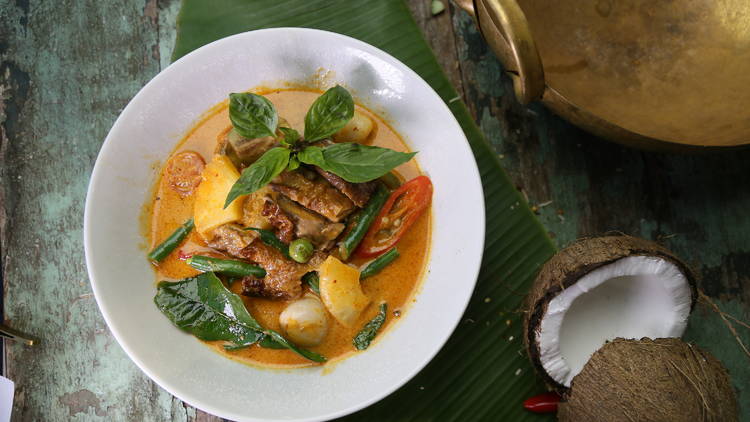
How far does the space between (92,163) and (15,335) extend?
1.03 meters

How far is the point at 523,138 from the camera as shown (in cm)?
410

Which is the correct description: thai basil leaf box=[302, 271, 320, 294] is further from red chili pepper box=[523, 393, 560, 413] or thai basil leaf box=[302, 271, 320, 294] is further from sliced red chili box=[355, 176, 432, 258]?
red chili pepper box=[523, 393, 560, 413]

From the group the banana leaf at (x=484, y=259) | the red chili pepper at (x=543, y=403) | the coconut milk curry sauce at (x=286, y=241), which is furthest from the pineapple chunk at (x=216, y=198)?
the red chili pepper at (x=543, y=403)

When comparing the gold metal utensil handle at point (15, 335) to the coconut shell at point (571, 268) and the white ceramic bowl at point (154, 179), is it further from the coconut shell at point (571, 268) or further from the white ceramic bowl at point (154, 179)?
the coconut shell at point (571, 268)

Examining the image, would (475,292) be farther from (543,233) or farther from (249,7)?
(249,7)

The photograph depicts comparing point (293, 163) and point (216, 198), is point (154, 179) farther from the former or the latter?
point (293, 163)

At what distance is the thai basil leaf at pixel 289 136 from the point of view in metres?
3.29

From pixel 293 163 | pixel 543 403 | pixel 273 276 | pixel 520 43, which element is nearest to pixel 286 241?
pixel 273 276

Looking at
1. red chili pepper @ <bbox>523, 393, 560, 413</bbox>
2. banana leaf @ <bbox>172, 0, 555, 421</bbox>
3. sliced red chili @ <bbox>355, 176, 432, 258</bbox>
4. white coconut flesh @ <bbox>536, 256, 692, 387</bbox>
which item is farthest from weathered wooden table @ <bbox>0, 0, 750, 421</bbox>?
red chili pepper @ <bbox>523, 393, 560, 413</bbox>

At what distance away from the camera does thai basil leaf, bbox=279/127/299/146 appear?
3295mm

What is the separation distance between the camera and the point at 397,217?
358cm

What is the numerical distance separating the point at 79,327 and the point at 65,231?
550 mm

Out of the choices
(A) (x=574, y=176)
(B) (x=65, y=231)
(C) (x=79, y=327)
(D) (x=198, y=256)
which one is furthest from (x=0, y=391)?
(A) (x=574, y=176)

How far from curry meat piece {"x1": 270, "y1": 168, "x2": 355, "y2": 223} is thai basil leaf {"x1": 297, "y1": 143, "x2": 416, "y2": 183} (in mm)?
220
